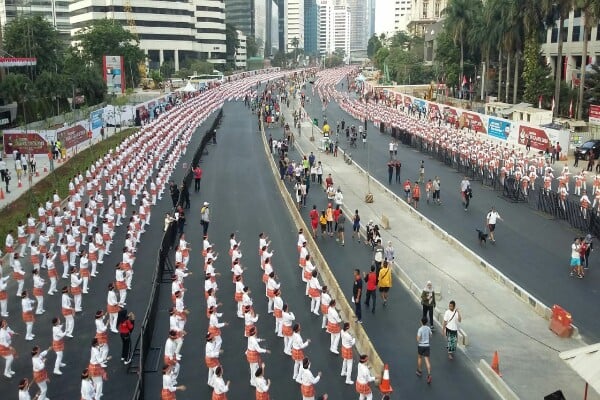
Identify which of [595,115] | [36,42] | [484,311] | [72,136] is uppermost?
[36,42]

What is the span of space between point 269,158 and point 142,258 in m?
19.0

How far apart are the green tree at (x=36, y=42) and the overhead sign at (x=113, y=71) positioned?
4.86 metres

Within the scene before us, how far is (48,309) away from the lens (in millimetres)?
15711

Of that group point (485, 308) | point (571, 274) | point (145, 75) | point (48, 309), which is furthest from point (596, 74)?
point (145, 75)

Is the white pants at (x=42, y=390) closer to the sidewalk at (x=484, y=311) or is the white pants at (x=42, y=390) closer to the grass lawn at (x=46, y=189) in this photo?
the sidewalk at (x=484, y=311)

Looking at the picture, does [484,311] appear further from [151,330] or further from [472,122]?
[472,122]

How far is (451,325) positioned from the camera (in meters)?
12.7

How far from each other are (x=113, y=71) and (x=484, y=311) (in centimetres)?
5621

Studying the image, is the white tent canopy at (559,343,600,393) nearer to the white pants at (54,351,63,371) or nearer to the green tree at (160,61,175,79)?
the white pants at (54,351,63,371)

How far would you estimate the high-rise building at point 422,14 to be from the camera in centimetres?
14288

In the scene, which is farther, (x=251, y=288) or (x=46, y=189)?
(x=46, y=189)

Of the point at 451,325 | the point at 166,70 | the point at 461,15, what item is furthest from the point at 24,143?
the point at 166,70

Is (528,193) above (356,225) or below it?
above

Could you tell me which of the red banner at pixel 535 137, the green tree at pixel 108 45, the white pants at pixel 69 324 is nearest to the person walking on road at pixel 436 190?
the red banner at pixel 535 137
